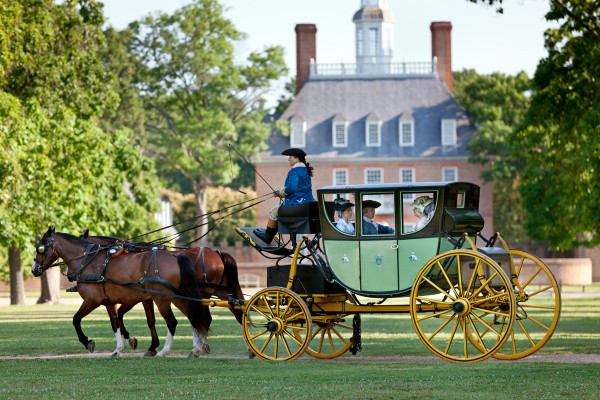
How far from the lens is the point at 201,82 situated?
59.4 meters

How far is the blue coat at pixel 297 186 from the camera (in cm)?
1408

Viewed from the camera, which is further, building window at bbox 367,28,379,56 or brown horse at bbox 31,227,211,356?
building window at bbox 367,28,379,56

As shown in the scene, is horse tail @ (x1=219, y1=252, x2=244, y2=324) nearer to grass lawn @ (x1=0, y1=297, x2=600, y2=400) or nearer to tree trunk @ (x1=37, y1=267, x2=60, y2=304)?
grass lawn @ (x1=0, y1=297, x2=600, y2=400)

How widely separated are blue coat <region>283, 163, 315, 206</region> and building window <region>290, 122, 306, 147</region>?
49.5 m

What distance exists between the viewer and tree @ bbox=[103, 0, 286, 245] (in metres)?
57.7

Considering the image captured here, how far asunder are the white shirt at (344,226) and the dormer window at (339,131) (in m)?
50.4

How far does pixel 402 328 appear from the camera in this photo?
23.6m

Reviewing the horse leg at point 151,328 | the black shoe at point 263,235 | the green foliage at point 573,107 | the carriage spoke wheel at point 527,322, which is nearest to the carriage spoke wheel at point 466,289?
the carriage spoke wheel at point 527,322

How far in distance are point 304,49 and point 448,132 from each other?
1084 cm

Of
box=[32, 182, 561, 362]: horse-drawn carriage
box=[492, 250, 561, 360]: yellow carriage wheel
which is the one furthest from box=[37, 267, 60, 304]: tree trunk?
box=[32, 182, 561, 362]: horse-drawn carriage

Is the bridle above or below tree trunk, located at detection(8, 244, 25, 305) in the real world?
above

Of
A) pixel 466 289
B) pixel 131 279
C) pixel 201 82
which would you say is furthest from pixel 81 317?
pixel 201 82

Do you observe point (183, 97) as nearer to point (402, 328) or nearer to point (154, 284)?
point (402, 328)

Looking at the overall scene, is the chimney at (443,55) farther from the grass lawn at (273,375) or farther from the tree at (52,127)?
the grass lawn at (273,375)
